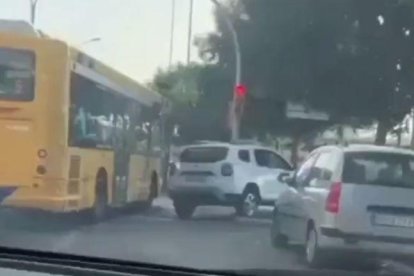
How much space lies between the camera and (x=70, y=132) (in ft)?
22.9

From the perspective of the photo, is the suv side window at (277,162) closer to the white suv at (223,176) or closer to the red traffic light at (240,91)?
the white suv at (223,176)

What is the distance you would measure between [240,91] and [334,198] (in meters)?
0.76

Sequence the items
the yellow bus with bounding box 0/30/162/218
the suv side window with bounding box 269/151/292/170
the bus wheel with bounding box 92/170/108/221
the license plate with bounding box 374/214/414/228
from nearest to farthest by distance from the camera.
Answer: the license plate with bounding box 374/214/414/228, the suv side window with bounding box 269/151/292/170, the bus wheel with bounding box 92/170/108/221, the yellow bus with bounding box 0/30/162/218

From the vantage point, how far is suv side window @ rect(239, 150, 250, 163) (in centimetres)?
564

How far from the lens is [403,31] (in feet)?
16.9

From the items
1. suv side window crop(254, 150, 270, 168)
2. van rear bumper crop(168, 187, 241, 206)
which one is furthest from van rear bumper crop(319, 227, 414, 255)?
van rear bumper crop(168, 187, 241, 206)

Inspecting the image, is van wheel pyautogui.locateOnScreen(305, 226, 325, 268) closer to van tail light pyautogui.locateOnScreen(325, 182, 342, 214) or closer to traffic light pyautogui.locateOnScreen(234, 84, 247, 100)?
van tail light pyautogui.locateOnScreen(325, 182, 342, 214)

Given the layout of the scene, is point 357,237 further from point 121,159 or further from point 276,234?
point 121,159

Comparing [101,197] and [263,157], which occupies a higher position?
[263,157]

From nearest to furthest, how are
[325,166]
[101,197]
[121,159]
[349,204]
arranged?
[349,204] < [325,166] < [101,197] < [121,159]

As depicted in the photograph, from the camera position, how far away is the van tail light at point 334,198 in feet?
17.0

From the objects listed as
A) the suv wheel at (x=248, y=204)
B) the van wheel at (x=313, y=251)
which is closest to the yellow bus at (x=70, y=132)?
the suv wheel at (x=248, y=204)

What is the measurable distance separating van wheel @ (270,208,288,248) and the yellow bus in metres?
1.13

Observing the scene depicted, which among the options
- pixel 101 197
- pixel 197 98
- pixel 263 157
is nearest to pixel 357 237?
pixel 263 157
